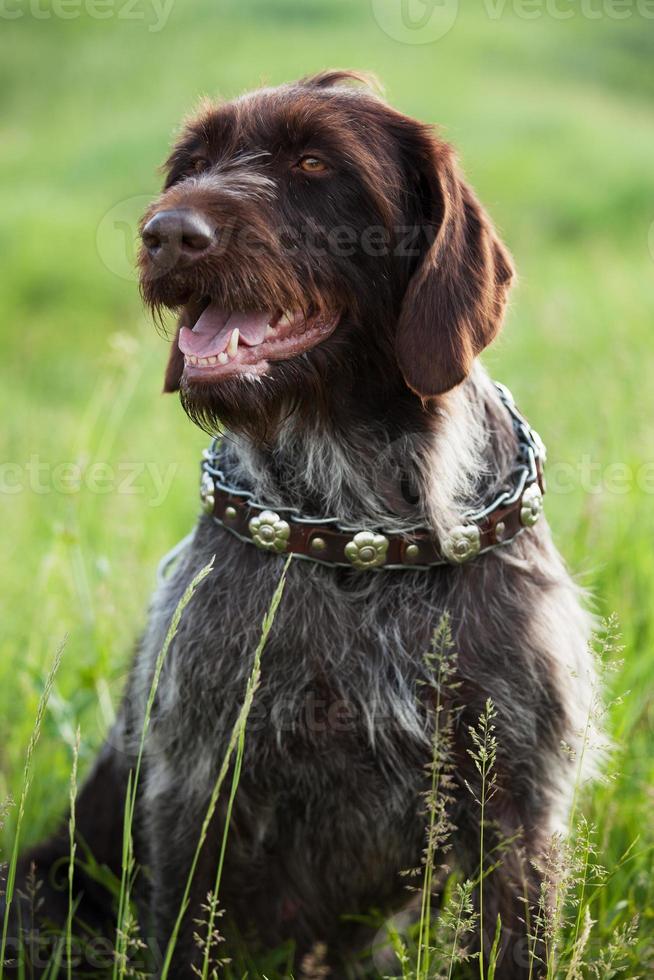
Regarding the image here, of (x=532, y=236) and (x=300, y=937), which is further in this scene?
(x=532, y=236)

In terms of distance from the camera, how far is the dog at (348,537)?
7.59 feet

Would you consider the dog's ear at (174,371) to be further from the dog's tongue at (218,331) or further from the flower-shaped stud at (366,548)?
the flower-shaped stud at (366,548)

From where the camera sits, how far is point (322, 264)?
7.64ft

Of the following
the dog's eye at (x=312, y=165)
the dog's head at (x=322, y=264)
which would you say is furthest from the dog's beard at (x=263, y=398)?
the dog's eye at (x=312, y=165)

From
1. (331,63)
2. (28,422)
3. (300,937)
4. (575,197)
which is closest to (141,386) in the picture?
(28,422)

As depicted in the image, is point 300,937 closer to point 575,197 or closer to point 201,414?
point 201,414

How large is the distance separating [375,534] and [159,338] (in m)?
5.06

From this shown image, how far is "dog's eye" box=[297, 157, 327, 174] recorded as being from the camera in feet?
7.81

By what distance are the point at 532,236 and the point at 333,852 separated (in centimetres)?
954

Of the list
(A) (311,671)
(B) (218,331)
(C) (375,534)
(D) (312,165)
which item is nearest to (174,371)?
(B) (218,331)

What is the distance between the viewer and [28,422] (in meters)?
6.93

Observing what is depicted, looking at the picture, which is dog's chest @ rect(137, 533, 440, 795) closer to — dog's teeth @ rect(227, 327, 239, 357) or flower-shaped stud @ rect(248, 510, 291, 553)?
flower-shaped stud @ rect(248, 510, 291, 553)

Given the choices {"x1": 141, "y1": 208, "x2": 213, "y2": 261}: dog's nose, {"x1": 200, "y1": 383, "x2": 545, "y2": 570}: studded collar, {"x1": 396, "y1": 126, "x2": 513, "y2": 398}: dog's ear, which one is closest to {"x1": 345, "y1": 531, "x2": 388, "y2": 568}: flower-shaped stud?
{"x1": 200, "y1": 383, "x2": 545, "y2": 570}: studded collar

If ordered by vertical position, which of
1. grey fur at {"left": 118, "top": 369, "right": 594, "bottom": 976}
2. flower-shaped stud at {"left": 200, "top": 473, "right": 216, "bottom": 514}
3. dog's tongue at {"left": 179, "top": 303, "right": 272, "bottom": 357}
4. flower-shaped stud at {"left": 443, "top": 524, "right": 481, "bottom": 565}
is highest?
dog's tongue at {"left": 179, "top": 303, "right": 272, "bottom": 357}
